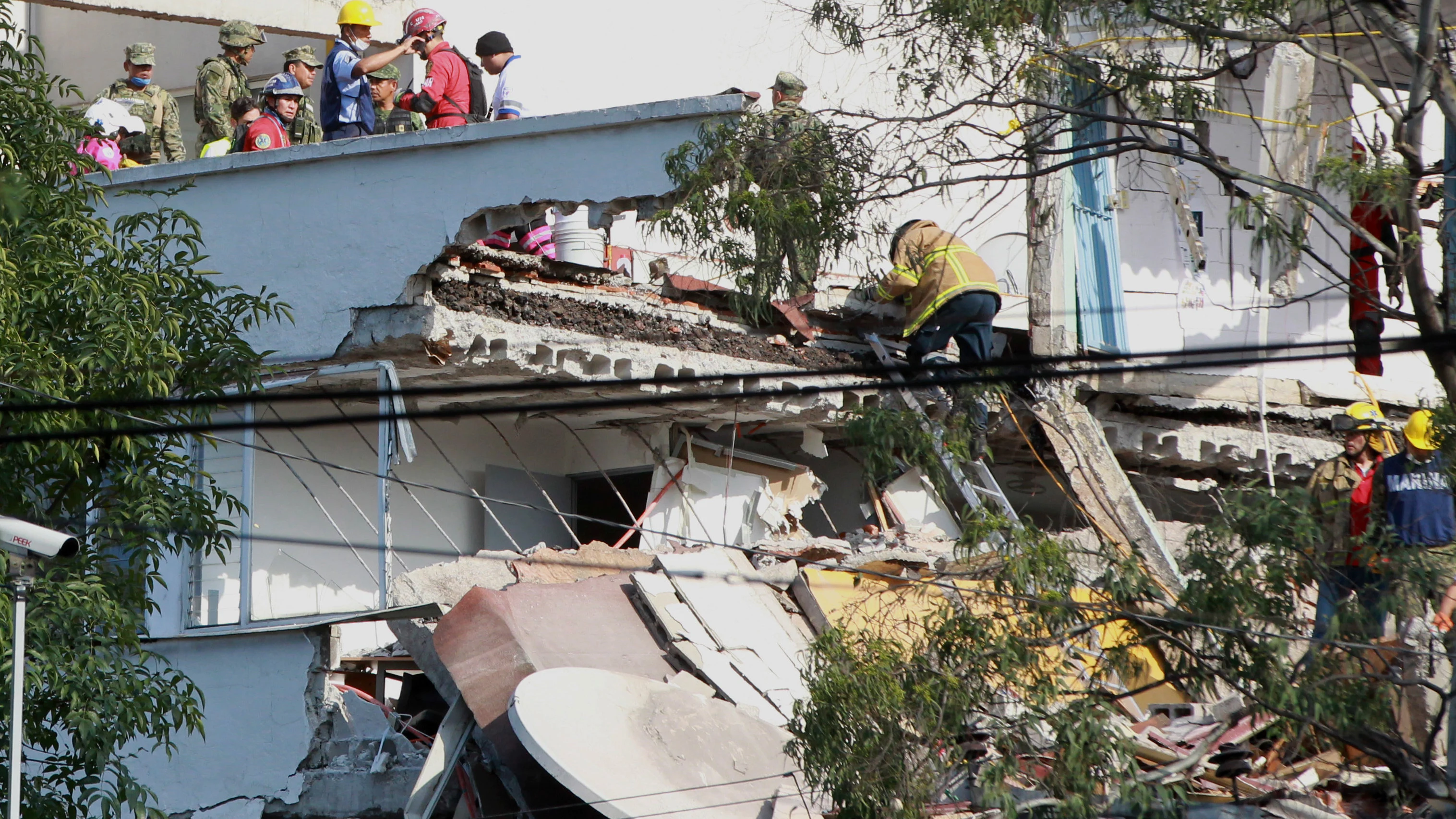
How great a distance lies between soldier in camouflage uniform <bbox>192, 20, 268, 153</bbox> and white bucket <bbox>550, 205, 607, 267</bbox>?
267 cm

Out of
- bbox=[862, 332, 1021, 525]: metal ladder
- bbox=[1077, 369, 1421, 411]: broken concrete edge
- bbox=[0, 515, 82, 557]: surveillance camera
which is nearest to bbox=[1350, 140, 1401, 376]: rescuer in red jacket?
bbox=[1077, 369, 1421, 411]: broken concrete edge

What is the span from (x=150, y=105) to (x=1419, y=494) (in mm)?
9941

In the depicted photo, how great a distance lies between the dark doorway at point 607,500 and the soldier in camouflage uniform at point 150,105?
423 cm

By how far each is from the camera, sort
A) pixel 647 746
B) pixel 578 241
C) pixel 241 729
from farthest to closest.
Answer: pixel 578 241 < pixel 241 729 < pixel 647 746

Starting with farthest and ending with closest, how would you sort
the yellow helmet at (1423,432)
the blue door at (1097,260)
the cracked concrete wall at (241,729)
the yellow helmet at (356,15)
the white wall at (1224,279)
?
the white wall at (1224,279) < the blue door at (1097,260) < the yellow helmet at (356,15) < the cracked concrete wall at (241,729) < the yellow helmet at (1423,432)

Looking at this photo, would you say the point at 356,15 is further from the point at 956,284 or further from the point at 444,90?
the point at 956,284

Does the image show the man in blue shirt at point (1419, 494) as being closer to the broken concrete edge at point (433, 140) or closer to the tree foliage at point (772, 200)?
the tree foliage at point (772, 200)

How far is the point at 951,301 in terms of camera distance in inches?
448

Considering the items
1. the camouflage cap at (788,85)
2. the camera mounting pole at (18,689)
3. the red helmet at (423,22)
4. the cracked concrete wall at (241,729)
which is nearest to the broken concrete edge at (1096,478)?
the camouflage cap at (788,85)

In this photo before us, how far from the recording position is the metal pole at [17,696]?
6.72 m

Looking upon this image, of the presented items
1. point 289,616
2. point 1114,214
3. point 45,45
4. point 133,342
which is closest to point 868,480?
point 133,342

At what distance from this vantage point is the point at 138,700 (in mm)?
7559

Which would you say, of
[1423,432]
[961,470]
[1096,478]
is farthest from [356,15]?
[1423,432]

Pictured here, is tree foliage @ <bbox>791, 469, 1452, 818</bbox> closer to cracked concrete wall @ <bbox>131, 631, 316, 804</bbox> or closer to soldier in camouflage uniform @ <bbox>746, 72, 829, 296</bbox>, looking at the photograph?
soldier in camouflage uniform @ <bbox>746, 72, 829, 296</bbox>
